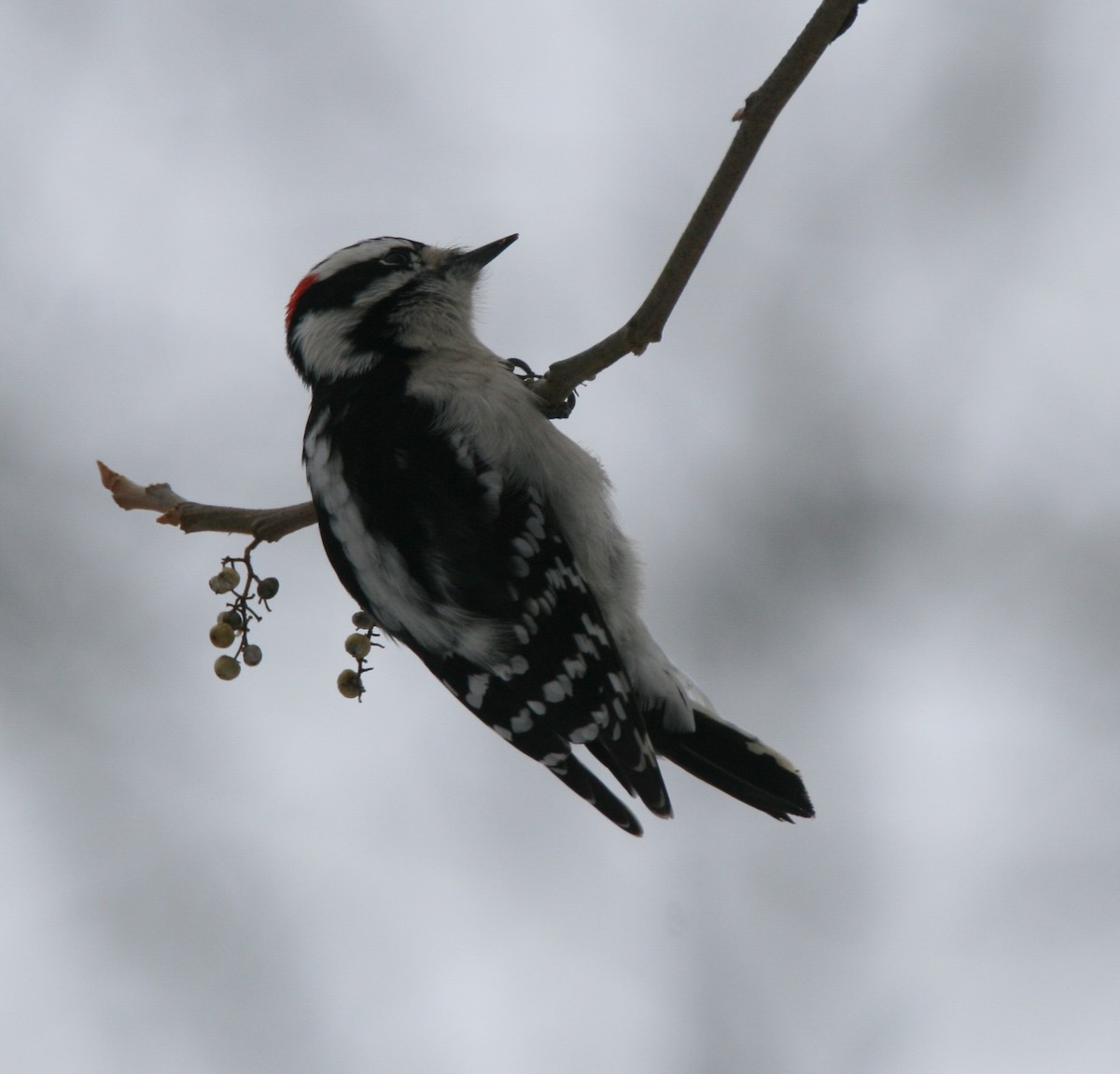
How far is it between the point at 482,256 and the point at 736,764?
6.05 ft

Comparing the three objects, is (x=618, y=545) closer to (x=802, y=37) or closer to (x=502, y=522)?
(x=502, y=522)

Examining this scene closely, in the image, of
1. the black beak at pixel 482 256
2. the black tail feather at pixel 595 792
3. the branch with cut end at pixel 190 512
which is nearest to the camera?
the branch with cut end at pixel 190 512

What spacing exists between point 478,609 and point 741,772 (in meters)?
0.86

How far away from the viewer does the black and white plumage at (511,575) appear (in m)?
3.12

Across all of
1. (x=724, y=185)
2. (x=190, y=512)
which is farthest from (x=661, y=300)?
(x=190, y=512)

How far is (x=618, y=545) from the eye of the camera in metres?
3.47

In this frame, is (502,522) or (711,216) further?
(502,522)

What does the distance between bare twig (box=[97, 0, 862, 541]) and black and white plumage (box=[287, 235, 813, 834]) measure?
17 centimetres

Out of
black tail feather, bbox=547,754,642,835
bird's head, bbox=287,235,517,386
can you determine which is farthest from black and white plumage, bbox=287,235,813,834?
bird's head, bbox=287,235,517,386

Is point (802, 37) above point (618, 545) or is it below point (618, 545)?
above

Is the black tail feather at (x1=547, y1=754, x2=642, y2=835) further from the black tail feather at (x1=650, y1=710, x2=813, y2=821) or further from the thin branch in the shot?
the thin branch

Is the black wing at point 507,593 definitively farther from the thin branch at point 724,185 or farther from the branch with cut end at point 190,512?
the thin branch at point 724,185

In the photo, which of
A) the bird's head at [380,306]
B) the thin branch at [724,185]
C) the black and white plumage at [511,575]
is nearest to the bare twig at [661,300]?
the thin branch at [724,185]

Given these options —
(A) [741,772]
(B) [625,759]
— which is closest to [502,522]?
(B) [625,759]
